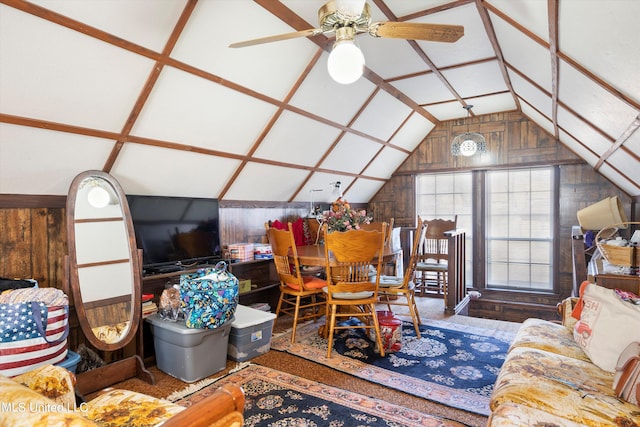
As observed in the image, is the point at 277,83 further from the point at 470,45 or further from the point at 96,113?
the point at 470,45

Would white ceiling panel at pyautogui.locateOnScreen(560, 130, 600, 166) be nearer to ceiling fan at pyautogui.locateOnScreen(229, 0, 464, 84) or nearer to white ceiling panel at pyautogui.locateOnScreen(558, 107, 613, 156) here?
white ceiling panel at pyautogui.locateOnScreen(558, 107, 613, 156)

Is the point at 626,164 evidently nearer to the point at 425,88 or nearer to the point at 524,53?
the point at 524,53

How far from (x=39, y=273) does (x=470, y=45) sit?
405 centimetres

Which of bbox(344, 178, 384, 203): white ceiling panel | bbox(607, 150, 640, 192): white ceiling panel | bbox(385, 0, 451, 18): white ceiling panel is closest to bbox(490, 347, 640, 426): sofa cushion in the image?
bbox(607, 150, 640, 192): white ceiling panel

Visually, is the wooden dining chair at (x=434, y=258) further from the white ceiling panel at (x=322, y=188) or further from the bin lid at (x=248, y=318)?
the bin lid at (x=248, y=318)

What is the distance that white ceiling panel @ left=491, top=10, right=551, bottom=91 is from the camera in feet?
8.62

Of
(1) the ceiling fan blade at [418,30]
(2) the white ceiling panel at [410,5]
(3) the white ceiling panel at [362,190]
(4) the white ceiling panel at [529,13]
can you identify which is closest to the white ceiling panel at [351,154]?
(3) the white ceiling panel at [362,190]

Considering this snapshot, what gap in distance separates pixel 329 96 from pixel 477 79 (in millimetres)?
1821

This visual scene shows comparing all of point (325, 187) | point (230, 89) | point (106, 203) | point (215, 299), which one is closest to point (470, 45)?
point (230, 89)

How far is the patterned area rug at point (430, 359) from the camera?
253 cm

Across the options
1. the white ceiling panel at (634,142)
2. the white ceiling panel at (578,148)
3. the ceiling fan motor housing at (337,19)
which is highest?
the ceiling fan motor housing at (337,19)

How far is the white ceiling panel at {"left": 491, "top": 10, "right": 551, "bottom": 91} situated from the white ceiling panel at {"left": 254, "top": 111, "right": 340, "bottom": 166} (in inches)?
76.7

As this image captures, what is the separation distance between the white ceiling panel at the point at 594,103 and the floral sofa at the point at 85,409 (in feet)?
9.28

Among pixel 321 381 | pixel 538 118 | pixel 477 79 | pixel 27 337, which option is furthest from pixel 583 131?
pixel 27 337
